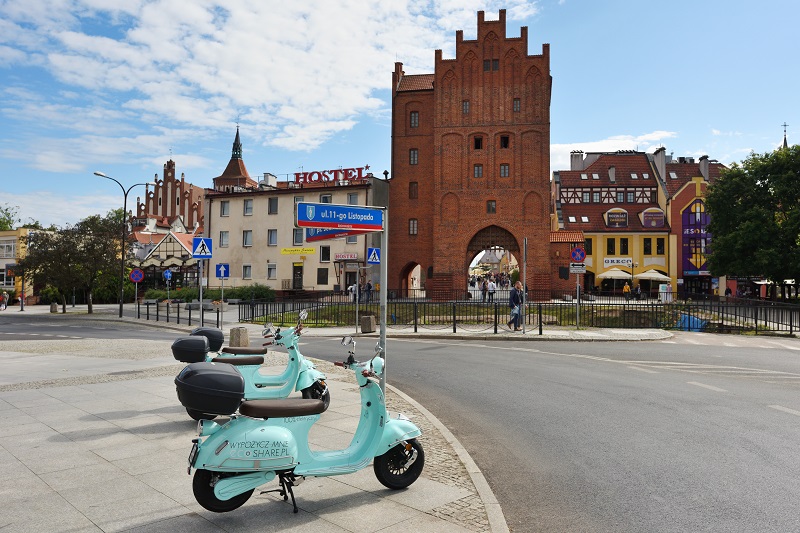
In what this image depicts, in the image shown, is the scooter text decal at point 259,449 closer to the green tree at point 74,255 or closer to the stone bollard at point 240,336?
the stone bollard at point 240,336

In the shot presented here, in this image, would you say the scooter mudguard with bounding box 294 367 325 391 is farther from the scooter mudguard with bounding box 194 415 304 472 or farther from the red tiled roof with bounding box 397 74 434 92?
the red tiled roof with bounding box 397 74 434 92

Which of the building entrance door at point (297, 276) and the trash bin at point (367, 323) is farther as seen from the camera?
the building entrance door at point (297, 276)

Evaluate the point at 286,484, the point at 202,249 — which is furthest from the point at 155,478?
the point at 202,249

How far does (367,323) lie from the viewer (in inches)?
916

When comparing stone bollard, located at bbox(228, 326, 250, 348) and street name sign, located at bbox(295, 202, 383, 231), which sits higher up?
street name sign, located at bbox(295, 202, 383, 231)

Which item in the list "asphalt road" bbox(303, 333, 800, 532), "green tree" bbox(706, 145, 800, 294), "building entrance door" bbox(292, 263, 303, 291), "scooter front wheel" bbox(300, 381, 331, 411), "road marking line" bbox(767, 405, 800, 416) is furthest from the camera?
"building entrance door" bbox(292, 263, 303, 291)

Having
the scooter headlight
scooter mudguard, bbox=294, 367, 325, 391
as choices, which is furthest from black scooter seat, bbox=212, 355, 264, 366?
the scooter headlight

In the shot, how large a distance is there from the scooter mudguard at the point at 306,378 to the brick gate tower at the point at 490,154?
36.8 metres

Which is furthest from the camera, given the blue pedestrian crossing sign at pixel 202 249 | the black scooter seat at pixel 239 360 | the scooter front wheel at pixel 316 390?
the blue pedestrian crossing sign at pixel 202 249

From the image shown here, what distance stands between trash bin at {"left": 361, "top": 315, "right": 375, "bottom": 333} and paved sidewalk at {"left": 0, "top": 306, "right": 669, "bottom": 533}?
1253 cm

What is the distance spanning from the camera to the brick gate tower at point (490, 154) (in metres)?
45.2

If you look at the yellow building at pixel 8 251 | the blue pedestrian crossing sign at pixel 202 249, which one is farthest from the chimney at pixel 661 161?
the yellow building at pixel 8 251

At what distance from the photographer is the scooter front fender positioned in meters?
4.47

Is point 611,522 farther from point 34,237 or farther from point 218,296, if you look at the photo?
point 218,296
